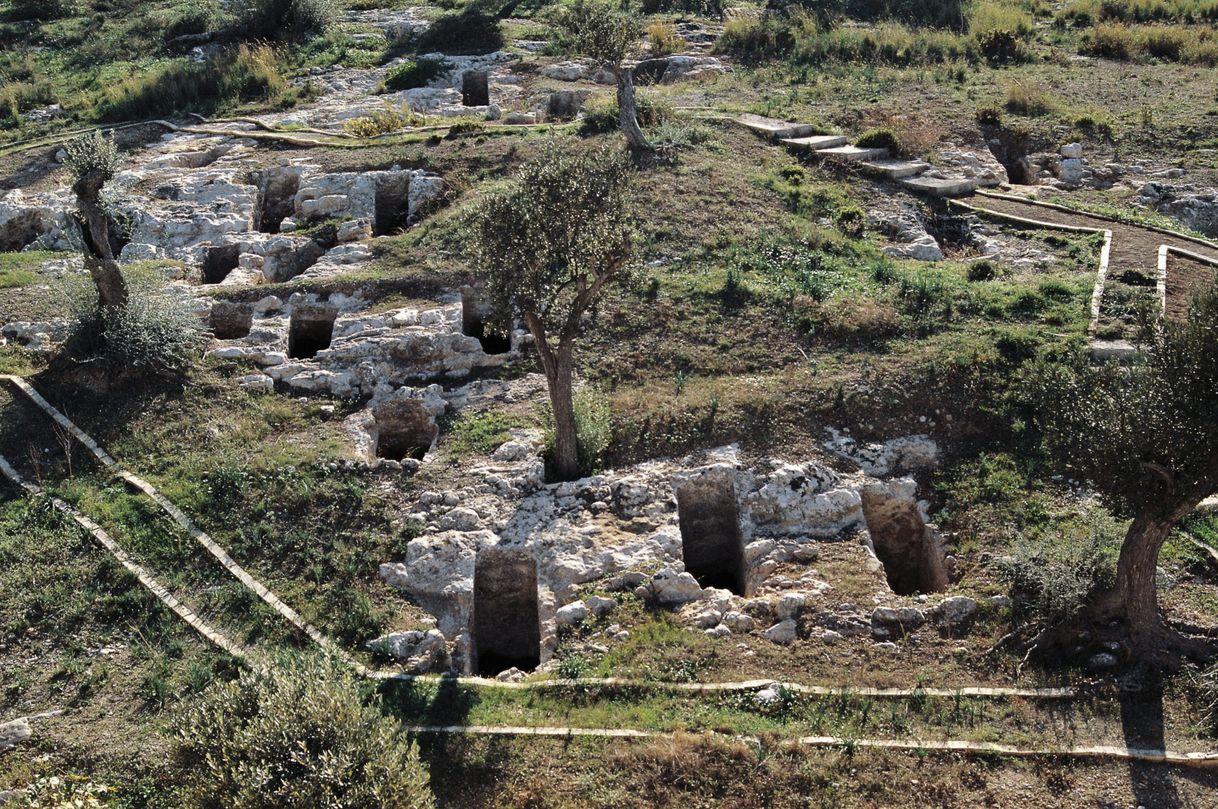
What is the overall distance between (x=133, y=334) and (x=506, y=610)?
30.0 ft

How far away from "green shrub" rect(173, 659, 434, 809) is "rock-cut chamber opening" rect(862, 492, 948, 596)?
9095mm

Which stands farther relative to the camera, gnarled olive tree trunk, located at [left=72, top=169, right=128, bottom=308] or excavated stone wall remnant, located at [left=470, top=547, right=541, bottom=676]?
gnarled olive tree trunk, located at [left=72, top=169, right=128, bottom=308]

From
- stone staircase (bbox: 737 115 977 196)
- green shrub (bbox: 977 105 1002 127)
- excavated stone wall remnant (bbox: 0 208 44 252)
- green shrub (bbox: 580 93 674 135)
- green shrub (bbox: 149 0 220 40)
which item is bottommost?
excavated stone wall remnant (bbox: 0 208 44 252)

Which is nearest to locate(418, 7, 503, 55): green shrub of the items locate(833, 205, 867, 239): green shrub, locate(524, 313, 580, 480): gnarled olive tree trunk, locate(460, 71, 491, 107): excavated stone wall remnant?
locate(460, 71, 491, 107): excavated stone wall remnant

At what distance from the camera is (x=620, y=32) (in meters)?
26.7

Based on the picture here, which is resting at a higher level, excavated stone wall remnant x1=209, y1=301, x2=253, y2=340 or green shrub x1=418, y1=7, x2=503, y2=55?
green shrub x1=418, y1=7, x2=503, y2=55

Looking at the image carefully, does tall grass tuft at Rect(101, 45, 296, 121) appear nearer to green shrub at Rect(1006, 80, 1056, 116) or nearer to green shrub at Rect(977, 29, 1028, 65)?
green shrub at Rect(1006, 80, 1056, 116)

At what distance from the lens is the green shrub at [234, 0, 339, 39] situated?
→ 3806cm

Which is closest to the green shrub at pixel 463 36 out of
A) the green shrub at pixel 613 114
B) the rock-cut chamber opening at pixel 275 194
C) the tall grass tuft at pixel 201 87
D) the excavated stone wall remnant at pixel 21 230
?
the tall grass tuft at pixel 201 87

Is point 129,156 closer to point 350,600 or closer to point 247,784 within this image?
point 350,600

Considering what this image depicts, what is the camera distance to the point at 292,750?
11078mm

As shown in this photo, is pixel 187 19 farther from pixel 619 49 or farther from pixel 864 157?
pixel 864 157

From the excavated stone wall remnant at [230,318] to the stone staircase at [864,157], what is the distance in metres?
14.7

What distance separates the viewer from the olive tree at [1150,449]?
43.6ft
